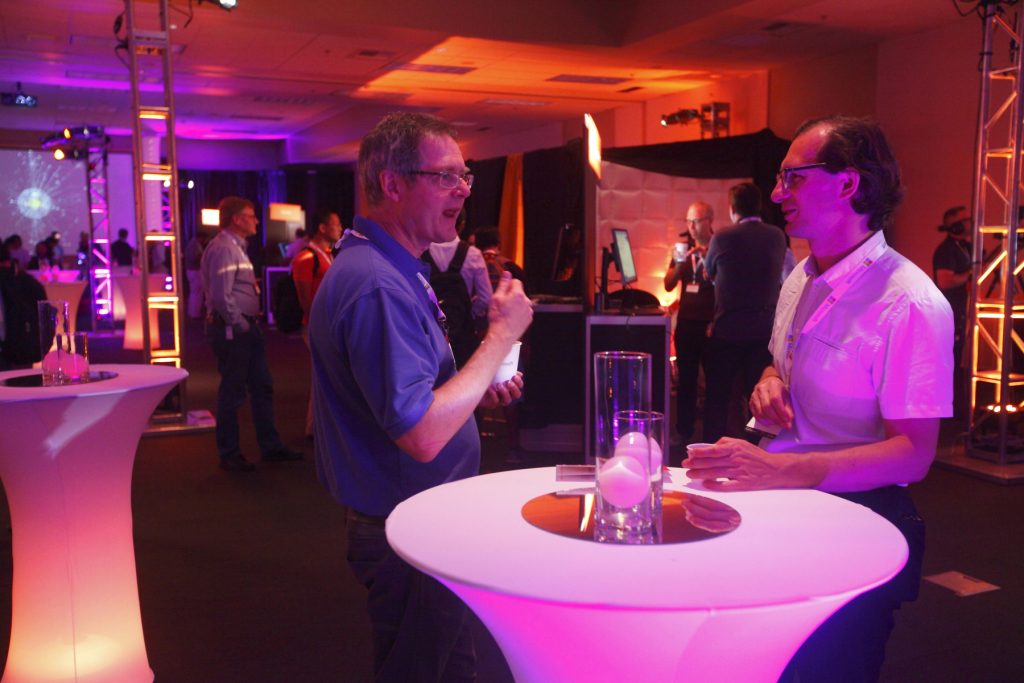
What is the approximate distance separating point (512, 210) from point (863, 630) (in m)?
9.07

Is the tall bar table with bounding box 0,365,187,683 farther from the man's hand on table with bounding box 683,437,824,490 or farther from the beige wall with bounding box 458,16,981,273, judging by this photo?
the beige wall with bounding box 458,16,981,273

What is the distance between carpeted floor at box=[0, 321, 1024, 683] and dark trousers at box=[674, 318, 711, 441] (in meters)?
0.96

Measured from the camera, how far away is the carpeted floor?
2.70 m

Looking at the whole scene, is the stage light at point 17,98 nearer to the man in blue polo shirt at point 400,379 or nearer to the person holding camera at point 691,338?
the person holding camera at point 691,338

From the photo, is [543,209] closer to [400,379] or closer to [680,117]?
[680,117]

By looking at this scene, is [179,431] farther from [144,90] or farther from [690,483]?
[144,90]

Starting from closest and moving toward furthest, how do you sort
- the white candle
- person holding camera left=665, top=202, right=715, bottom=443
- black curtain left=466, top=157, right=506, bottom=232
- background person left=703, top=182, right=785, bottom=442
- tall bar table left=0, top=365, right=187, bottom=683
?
the white candle, tall bar table left=0, top=365, right=187, bottom=683, background person left=703, top=182, right=785, bottom=442, person holding camera left=665, top=202, right=715, bottom=443, black curtain left=466, top=157, right=506, bottom=232

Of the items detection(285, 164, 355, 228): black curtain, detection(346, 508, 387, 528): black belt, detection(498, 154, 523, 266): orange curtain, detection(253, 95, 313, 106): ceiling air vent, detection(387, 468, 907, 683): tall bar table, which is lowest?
detection(346, 508, 387, 528): black belt

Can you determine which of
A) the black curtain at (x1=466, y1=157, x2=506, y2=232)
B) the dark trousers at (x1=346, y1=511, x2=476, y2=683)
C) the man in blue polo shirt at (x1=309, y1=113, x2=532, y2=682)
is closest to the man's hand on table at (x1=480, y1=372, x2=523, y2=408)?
the man in blue polo shirt at (x1=309, y1=113, x2=532, y2=682)

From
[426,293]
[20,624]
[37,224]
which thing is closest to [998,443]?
[426,293]

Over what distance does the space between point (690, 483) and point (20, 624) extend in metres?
1.95

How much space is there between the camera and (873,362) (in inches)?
59.7

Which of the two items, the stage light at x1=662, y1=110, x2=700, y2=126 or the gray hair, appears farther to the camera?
the stage light at x1=662, y1=110, x2=700, y2=126

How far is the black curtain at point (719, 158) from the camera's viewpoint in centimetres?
779
